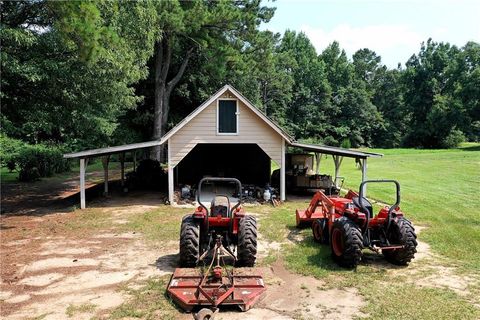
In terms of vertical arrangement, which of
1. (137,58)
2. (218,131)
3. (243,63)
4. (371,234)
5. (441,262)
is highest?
(243,63)

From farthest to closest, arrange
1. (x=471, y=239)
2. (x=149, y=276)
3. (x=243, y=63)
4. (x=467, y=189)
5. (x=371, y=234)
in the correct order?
(x=243, y=63)
(x=467, y=189)
(x=471, y=239)
(x=371, y=234)
(x=149, y=276)

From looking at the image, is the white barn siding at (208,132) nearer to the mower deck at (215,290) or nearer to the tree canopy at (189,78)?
the tree canopy at (189,78)

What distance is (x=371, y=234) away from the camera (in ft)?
26.5

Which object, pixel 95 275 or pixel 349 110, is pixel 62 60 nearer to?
pixel 95 275

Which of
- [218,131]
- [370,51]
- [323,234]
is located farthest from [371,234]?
[370,51]

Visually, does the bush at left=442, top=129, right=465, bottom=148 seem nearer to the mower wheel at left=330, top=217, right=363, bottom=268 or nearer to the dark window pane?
the dark window pane

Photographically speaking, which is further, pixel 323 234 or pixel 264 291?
pixel 323 234

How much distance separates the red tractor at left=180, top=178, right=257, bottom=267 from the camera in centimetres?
724

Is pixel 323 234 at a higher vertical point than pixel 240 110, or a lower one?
lower

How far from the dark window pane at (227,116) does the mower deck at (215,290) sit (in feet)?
29.7

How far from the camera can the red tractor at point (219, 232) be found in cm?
724

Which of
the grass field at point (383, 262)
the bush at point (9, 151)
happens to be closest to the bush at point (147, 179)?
the grass field at point (383, 262)

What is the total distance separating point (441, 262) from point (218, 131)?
9.19 meters

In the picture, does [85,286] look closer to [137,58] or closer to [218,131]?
[218,131]
